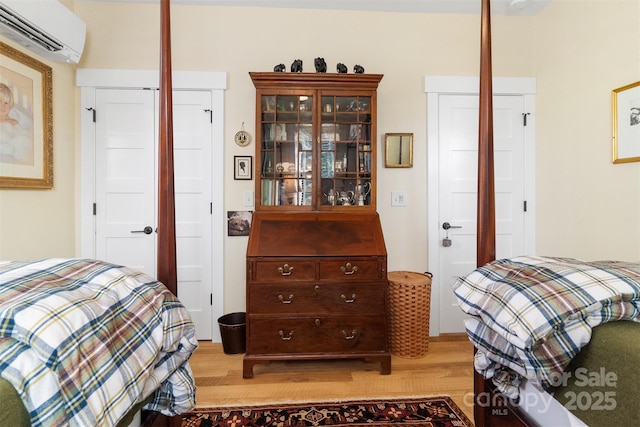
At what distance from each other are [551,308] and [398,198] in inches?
76.4

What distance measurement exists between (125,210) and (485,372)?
2.75m

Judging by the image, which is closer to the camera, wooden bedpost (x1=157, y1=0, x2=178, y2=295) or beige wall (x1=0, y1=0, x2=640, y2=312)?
wooden bedpost (x1=157, y1=0, x2=178, y2=295)

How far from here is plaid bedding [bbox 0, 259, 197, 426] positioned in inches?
24.5

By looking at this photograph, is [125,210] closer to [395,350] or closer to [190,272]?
[190,272]

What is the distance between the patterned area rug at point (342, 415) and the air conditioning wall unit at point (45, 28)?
2527 mm

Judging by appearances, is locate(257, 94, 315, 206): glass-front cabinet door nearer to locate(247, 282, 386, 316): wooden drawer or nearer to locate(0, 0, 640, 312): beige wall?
locate(0, 0, 640, 312): beige wall

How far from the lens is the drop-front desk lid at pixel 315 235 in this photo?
207 centimetres

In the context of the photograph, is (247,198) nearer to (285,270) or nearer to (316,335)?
(285,270)

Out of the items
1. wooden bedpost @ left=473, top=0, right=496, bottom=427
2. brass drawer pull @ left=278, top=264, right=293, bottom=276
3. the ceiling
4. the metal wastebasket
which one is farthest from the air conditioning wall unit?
wooden bedpost @ left=473, top=0, right=496, bottom=427

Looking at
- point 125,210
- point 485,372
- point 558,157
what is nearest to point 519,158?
point 558,157

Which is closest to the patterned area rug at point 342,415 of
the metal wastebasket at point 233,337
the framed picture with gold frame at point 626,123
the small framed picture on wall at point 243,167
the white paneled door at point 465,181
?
the metal wastebasket at point 233,337

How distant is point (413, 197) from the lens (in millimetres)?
2738

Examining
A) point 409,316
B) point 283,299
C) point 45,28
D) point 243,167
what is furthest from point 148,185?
point 409,316

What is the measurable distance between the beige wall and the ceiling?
0.16 feet
